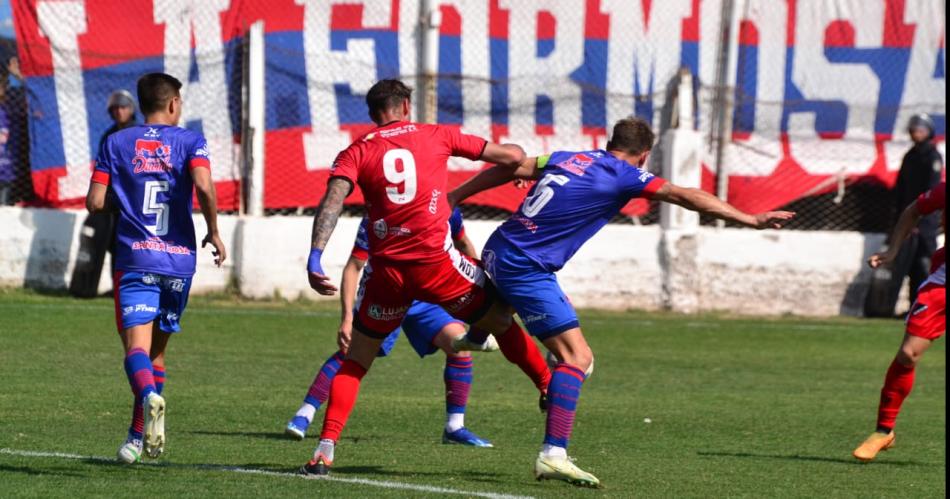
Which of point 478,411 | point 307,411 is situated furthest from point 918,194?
point 307,411

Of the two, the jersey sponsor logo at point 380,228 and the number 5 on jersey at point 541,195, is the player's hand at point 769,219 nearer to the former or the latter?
the number 5 on jersey at point 541,195

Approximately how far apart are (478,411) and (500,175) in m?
3.48

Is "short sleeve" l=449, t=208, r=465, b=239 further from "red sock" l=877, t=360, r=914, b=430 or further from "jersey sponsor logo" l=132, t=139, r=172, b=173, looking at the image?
"red sock" l=877, t=360, r=914, b=430

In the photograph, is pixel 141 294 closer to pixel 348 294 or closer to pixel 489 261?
pixel 348 294

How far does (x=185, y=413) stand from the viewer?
9867 mm

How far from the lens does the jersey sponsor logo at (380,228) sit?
291 inches

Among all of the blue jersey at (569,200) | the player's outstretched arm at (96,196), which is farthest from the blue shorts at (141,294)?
the blue jersey at (569,200)

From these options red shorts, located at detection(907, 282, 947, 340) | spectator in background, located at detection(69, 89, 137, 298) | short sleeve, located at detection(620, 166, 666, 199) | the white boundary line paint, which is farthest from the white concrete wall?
short sleeve, located at detection(620, 166, 666, 199)

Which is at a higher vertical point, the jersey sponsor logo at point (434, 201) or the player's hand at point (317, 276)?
the jersey sponsor logo at point (434, 201)

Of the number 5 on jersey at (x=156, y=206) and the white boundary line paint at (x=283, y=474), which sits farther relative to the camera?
the number 5 on jersey at (x=156, y=206)

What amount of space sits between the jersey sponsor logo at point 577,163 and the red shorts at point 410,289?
71 cm


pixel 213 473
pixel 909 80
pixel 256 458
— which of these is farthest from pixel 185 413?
pixel 909 80

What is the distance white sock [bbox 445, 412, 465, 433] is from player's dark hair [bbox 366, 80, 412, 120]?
2.33 metres

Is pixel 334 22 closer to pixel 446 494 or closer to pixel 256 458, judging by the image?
pixel 256 458
